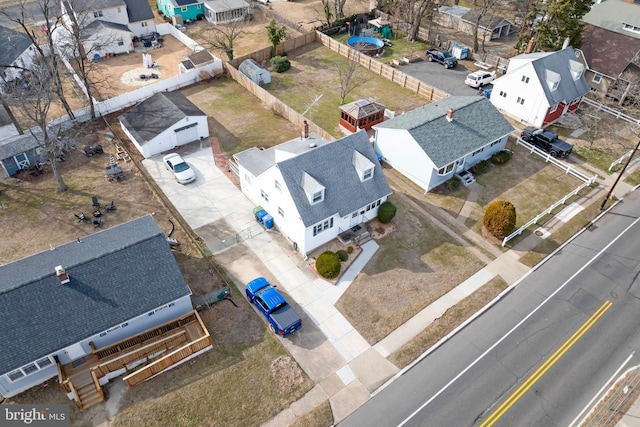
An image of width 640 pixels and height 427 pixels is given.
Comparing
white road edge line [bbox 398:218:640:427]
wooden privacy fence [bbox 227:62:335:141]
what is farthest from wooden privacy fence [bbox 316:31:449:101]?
white road edge line [bbox 398:218:640:427]

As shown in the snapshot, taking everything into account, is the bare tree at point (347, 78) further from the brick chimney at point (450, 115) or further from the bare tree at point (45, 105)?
the bare tree at point (45, 105)

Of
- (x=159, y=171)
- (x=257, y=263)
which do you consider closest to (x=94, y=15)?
(x=159, y=171)

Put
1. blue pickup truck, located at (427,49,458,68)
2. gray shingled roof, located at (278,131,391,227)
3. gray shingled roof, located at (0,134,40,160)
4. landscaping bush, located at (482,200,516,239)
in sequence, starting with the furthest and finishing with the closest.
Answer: blue pickup truck, located at (427,49,458,68) < gray shingled roof, located at (0,134,40,160) < landscaping bush, located at (482,200,516,239) < gray shingled roof, located at (278,131,391,227)

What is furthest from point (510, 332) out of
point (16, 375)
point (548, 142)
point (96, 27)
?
point (96, 27)

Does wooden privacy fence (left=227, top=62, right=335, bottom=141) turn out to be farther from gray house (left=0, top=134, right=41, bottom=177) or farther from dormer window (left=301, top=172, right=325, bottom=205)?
gray house (left=0, top=134, right=41, bottom=177)

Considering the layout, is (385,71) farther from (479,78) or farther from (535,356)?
(535,356)

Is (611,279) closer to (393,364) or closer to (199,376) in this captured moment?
(393,364)
